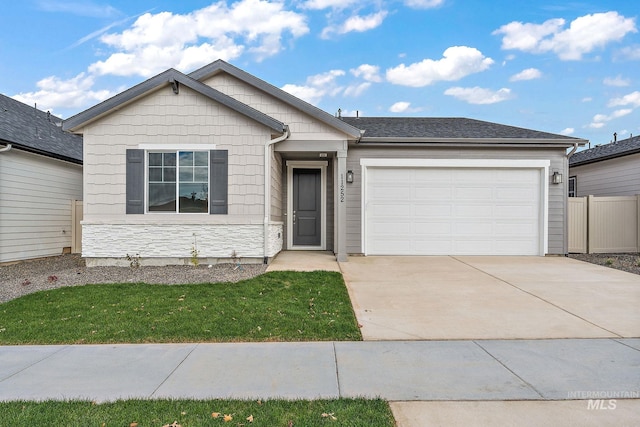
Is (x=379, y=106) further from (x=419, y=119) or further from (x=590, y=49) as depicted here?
(x=590, y=49)

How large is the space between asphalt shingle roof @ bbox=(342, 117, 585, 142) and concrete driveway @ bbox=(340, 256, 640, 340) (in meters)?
3.60

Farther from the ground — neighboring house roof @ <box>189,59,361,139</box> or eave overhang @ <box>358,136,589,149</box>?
neighboring house roof @ <box>189,59,361,139</box>

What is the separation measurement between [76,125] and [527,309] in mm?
9565

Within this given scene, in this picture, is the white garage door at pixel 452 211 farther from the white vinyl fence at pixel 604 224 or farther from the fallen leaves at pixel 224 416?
the fallen leaves at pixel 224 416

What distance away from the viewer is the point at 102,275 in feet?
24.3

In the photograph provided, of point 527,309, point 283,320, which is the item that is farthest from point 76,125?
point 527,309

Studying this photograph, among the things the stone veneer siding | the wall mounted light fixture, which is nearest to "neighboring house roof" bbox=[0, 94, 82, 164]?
the stone veneer siding

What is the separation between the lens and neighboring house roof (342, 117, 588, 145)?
9750 millimetres

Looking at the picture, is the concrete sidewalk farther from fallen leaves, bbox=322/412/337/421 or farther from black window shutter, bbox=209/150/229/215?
black window shutter, bbox=209/150/229/215

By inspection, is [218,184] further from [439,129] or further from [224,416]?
[439,129]

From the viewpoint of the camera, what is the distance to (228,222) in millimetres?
8273

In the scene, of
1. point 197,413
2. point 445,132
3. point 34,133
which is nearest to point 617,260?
point 445,132

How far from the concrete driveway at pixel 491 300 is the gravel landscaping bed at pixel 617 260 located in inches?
21.3

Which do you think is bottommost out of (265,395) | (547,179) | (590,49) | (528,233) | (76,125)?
(265,395)
